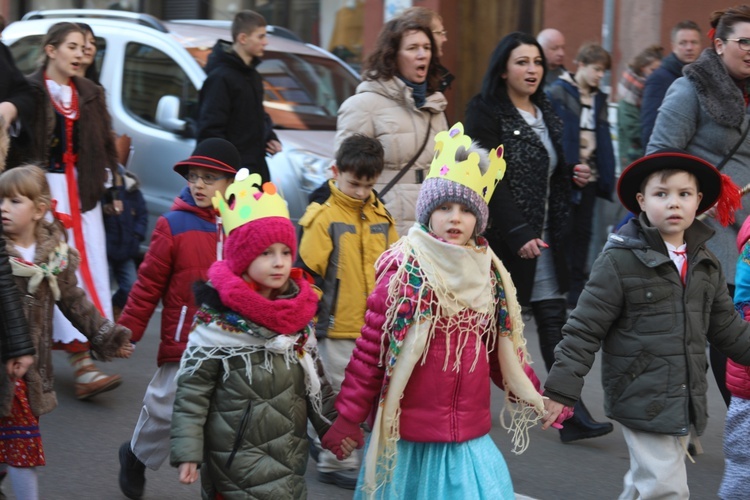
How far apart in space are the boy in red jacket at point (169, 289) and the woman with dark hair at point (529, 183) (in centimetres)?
143

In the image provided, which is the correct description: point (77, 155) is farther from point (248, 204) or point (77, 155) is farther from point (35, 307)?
point (248, 204)

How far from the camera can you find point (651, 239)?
4.42 meters

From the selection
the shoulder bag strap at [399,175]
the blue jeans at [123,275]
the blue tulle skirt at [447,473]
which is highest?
the shoulder bag strap at [399,175]

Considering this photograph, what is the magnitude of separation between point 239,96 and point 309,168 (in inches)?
55.9

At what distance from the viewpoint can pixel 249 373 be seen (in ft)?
13.2

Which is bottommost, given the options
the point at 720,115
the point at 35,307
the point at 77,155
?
the point at 35,307

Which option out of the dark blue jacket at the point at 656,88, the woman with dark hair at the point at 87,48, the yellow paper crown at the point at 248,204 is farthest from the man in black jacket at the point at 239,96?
the yellow paper crown at the point at 248,204

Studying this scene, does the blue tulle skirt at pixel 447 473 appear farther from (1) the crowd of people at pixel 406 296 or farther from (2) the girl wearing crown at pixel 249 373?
(2) the girl wearing crown at pixel 249 373

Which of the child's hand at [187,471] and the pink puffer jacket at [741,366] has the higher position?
the pink puffer jacket at [741,366]

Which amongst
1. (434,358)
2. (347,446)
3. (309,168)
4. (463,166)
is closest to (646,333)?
(434,358)

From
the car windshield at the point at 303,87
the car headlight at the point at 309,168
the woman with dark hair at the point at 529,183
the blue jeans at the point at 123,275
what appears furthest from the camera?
the car windshield at the point at 303,87

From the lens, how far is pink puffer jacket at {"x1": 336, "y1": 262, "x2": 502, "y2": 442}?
414 centimetres

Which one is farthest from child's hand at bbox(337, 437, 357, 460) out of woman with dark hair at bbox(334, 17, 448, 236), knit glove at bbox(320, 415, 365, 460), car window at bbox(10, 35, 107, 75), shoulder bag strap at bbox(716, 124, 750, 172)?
car window at bbox(10, 35, 107, 75)

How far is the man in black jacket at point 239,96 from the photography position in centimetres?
804
